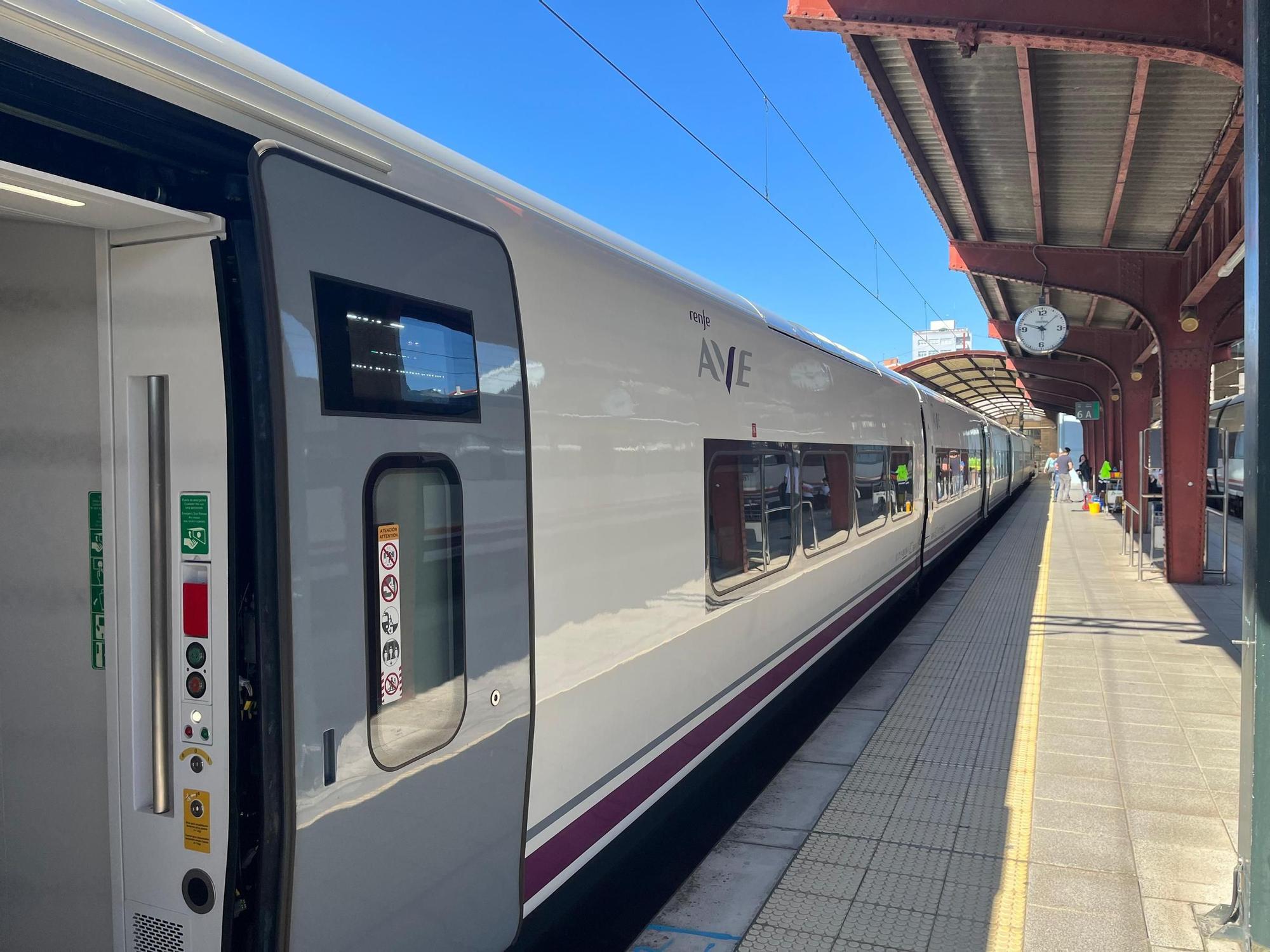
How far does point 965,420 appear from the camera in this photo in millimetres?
15375

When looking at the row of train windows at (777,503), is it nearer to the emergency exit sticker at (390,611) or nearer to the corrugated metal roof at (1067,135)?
the emergency exit sticker at (390,611)

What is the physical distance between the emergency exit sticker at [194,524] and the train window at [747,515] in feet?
8.27

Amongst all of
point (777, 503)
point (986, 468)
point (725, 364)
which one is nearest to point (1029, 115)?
point (777, 503)

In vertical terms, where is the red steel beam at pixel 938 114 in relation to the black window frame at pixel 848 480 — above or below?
above

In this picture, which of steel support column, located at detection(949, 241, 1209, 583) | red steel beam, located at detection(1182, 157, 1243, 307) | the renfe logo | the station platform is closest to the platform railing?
steel support column, located at detection(949, 241, 1209, 583)

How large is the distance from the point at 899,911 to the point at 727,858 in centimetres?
80

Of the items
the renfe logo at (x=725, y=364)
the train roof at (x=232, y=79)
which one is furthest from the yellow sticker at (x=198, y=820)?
the renfe logo at (x=725, y=364)

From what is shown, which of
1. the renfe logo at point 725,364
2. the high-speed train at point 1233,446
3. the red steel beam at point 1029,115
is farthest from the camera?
the high-speed train at point 1233,446

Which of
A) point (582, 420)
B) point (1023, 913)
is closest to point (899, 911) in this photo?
point (1023, 913)

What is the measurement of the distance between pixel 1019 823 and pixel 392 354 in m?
3.64

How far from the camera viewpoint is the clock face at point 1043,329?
452 inches

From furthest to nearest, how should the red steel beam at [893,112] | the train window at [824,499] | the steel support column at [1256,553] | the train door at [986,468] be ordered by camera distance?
the train door at [986,468] → the red steel beam at [893,112] → the train window at [824,499] → the steel support column at [1256,553]

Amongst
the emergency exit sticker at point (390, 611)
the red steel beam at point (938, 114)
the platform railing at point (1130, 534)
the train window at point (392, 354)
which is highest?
the red steel beam at point (938, 114)

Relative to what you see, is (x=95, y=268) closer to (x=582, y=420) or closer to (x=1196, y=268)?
(x=582, y=420)
